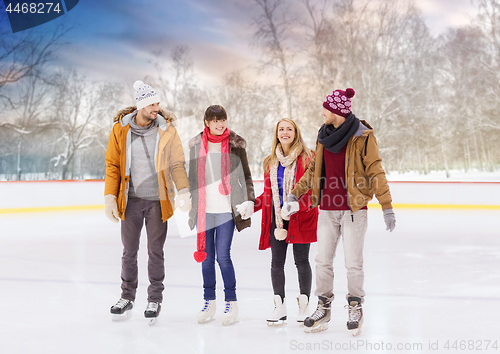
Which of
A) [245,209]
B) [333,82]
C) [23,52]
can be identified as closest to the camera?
[245,209]

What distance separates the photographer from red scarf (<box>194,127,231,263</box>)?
8.14 ft

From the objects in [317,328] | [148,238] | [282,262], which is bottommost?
[317,328]

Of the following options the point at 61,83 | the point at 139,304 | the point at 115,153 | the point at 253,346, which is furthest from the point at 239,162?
the point at 61,83

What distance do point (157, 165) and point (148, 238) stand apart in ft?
1.38

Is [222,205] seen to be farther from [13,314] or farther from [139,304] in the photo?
[13,314]

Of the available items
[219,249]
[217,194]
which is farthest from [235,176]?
[219,249]

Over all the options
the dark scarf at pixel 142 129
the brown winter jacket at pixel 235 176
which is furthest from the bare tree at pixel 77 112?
the brown winter jacket at pixel 235 176

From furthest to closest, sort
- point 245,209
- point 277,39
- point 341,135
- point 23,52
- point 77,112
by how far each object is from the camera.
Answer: point 77,112, point 23,52, point 277,39, point 245,209, point 341,135

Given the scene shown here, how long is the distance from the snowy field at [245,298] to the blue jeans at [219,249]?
0.65ft

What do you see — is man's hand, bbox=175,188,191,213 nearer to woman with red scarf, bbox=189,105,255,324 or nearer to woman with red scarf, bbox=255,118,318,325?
woman with red scarf, bbox=189,105,255,324

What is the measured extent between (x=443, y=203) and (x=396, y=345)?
6645 mm

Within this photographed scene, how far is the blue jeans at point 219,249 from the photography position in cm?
250

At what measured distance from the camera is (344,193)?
234 centimetres

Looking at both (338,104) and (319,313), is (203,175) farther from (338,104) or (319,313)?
(319,313)
